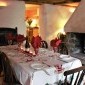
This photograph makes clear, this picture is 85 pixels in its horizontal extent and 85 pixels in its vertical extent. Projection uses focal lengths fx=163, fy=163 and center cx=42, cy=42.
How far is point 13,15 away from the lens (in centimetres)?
604

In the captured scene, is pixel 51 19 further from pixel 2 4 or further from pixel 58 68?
pixel 58 68

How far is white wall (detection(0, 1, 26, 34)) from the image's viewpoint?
585 cm

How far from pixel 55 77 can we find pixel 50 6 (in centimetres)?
495

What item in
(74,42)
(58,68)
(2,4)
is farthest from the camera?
(2,4)

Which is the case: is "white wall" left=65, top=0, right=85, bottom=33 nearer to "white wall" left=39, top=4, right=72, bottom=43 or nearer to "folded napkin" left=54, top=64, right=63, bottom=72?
"white wall" left=39, top=4, right=72, bottom=43

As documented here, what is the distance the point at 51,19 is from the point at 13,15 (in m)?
1.74

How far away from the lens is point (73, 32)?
482 cm

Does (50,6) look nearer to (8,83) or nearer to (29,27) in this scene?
(29,27)

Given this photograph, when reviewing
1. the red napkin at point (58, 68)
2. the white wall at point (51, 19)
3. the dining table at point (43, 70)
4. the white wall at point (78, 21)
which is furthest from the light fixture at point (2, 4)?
the red napkin at point (58, 68)

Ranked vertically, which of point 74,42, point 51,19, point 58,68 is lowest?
point 58,68

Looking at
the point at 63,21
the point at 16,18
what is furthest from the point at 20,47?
the point at 63,21

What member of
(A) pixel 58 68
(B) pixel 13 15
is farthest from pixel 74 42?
(A) pixel 58 68

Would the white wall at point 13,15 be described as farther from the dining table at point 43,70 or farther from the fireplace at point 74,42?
the dining table at point 43,70

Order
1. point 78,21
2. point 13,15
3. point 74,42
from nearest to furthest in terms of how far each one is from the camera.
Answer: point 78,21 → point 74,42 → point 13,15
